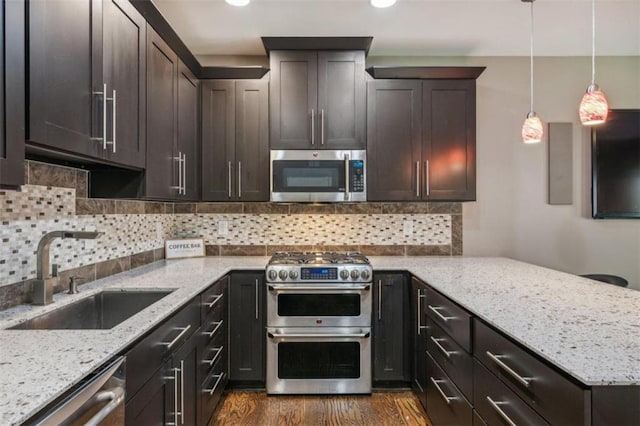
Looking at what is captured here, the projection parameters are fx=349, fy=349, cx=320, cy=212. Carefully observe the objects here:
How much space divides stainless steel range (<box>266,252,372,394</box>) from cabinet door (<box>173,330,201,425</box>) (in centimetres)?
69

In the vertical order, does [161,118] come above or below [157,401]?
above

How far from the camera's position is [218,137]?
278 cm

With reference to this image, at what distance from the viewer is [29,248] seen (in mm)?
1515

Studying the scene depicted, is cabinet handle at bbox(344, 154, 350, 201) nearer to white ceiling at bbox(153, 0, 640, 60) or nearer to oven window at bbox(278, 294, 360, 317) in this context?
oven window at bbox(278, 294, 360, 317)

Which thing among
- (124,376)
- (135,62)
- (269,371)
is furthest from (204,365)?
(135,62)

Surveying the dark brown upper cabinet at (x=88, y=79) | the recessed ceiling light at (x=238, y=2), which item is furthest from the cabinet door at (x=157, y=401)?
the recessed ceiling light at (x=238, y=2)

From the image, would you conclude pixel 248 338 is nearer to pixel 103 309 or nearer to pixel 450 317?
pixel 103 309

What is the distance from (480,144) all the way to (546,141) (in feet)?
1.87

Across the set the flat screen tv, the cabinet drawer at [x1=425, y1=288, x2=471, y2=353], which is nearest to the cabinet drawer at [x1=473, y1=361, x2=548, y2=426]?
the cabinet drawer at [x1=425, y1=288, x2=471, y2=353]

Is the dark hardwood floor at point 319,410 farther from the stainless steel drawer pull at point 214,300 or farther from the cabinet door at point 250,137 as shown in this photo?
the cabinet door at point 250,137

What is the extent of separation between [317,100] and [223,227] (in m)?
1.35

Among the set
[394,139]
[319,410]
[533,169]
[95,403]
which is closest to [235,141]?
[394,139]

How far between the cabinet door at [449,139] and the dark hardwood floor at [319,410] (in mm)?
1520

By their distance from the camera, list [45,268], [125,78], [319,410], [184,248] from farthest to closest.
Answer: [184,248], [319,410], [125,78], [45,268]
